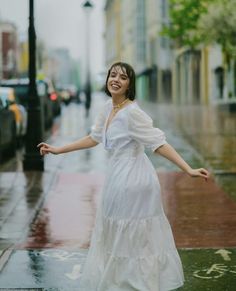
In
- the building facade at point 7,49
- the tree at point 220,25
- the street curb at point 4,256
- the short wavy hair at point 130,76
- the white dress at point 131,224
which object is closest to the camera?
the white dress at point 131,224

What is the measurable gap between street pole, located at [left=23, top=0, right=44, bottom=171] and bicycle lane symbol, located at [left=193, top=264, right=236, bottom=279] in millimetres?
7921

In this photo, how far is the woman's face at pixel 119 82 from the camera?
221 inches

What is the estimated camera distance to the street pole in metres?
14.5

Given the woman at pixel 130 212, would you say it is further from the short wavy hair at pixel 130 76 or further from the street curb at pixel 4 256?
the street curb at pixel 4 256

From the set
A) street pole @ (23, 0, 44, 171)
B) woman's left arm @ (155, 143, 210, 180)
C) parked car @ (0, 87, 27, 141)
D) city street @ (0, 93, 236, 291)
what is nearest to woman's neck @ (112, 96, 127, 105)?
woman's left arm @ (155, 143, 210, 180)

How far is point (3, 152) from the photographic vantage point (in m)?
18.0

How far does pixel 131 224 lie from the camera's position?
549 centimetres

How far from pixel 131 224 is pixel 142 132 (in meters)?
0.63

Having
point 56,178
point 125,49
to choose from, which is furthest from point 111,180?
point 125,49

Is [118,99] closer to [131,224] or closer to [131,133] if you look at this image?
[131,133]

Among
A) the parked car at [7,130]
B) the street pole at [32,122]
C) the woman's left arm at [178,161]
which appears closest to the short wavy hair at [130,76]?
the woman's left arm at [178,161]

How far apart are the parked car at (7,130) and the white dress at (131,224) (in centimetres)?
1129

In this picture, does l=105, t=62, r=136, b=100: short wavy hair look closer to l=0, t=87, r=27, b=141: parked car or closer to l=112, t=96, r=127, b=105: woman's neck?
l=112, t=96, r=127, b=105: woman's neck

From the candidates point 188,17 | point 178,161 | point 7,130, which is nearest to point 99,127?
point 178,161
